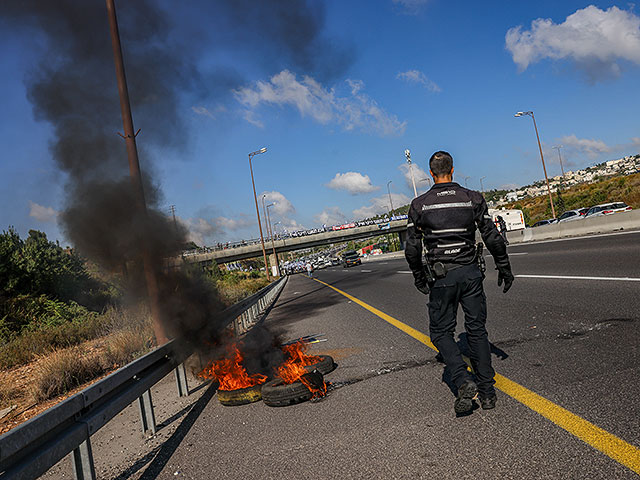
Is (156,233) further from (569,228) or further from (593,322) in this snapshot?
(569,228)

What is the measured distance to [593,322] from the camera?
5.95 m

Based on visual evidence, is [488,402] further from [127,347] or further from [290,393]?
[127,347]

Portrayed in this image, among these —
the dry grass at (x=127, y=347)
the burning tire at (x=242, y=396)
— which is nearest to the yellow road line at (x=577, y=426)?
the burning tire at (x=242, y=396)

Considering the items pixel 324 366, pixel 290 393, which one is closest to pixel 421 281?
pixel 290 393

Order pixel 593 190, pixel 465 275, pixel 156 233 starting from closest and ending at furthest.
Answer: pixel 465 275, pixel 156 233, pixel 593 190

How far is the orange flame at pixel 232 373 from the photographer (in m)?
5.49

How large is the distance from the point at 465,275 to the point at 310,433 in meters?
1.80

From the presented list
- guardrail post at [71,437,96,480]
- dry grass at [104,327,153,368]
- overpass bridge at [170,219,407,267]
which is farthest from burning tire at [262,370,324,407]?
overpass bridge at [170,219,407,267]

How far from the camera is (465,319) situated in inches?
160

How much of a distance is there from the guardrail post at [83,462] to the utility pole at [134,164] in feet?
10.5

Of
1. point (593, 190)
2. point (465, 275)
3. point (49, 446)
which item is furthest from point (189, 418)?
point (593, 190)

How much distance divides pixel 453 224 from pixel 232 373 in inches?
127

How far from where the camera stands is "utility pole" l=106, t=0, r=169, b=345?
711 centimetres

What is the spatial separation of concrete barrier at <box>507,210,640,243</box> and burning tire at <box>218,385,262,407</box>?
19892 mm
